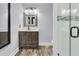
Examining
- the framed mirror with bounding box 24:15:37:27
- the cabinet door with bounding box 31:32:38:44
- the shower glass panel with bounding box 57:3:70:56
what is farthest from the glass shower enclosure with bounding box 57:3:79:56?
the framed mirror with bounding box 24:15:37:27

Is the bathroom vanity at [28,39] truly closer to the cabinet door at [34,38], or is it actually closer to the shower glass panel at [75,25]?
the cabinet door at [34,38]

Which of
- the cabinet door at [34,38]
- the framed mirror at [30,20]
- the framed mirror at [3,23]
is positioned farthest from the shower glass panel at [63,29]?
the framed mirror at [30,20]

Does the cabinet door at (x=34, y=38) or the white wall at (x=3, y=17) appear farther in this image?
the cabinet door at (x=34, y=38)

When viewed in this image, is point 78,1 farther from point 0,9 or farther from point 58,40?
point 0,9

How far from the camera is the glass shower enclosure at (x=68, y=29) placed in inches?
64.4

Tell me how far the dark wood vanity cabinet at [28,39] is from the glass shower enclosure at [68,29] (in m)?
3.30

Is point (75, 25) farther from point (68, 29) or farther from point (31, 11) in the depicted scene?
point (31, 11)

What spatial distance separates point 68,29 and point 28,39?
3707 mm

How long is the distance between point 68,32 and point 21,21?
4137 mm

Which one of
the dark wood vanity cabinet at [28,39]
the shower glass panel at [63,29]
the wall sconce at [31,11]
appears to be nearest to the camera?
the shower glass panel at [63,29]

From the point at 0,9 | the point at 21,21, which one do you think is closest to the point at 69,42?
the point at 0,9

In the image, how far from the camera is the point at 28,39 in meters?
5.42

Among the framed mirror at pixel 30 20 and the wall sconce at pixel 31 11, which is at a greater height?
the wall sconce at pixel 31 11

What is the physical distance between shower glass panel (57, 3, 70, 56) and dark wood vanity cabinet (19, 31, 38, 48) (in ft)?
11.0
